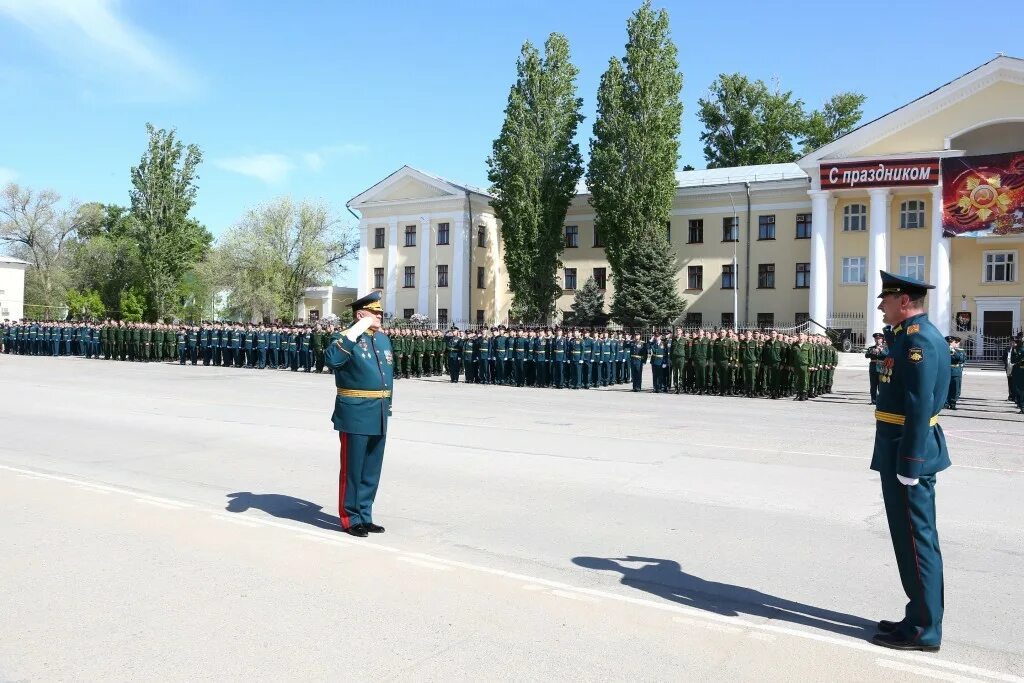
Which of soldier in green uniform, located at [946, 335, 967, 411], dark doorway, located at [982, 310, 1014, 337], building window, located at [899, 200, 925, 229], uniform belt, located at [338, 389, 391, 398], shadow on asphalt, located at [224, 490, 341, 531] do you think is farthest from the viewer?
building window, located at [899, 200, 925, 229]

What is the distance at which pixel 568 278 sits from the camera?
179 ft

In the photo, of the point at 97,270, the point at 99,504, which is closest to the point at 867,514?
the point at 99,504

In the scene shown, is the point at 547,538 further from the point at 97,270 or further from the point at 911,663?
the point at 97,270

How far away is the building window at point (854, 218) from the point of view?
147 ft

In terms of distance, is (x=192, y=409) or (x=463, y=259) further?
(x=463, y=259)

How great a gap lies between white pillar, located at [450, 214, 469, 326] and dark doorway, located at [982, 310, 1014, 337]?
28403 mm

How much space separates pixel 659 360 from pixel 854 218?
86.7 ft

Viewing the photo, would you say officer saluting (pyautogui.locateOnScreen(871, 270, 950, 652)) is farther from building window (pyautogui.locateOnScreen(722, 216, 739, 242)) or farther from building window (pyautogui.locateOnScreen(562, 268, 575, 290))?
building window (pyautogui.locateOnScreen(562, 268, 575, 290))

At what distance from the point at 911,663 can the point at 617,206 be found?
42.6 metres

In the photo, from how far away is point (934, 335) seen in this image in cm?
453

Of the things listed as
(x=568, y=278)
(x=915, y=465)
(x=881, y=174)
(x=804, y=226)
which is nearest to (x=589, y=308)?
(x=568, y=278)

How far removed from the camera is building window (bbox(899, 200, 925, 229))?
4322 cm

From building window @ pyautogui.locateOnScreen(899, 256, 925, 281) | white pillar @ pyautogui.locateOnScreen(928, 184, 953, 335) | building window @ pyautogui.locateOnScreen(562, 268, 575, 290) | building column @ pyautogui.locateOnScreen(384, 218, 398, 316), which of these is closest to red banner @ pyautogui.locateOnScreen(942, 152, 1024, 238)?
white pillar @ pyautogui.locateOnScreen(928, 184, 953, 335)

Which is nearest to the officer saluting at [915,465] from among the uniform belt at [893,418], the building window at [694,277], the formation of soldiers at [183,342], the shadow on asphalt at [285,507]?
the uniform belt at [893,418]
